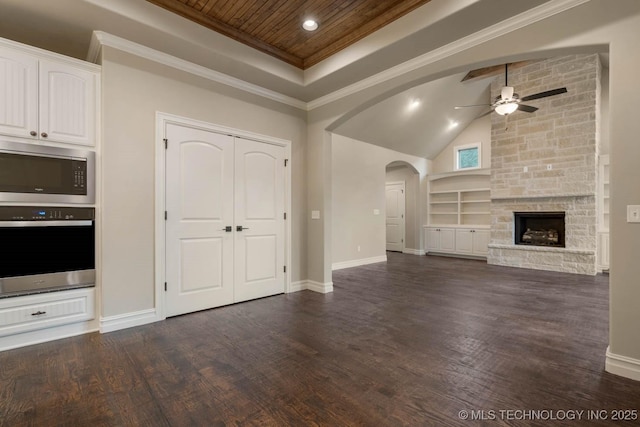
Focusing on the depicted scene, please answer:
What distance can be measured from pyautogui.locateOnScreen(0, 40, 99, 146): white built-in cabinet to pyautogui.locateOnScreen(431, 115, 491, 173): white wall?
8835 mm

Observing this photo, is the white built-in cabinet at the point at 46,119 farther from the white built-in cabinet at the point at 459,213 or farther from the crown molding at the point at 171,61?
the white built-in cabinet at the point at 459,213

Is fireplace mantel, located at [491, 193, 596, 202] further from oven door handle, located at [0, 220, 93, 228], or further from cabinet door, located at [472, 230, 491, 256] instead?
oven door handle, located at [0, 220, 93, 228]

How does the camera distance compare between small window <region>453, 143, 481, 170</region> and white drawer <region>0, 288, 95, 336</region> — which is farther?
small window <region>453, 143, 481, 170</region>

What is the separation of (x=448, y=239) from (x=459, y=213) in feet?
2.71

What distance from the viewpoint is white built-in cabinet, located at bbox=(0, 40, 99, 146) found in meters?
2.52

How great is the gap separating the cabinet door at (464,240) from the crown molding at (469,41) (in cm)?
589

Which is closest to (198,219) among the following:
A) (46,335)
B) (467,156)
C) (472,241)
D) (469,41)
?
(46,335)

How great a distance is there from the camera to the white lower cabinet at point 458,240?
782 centimetres

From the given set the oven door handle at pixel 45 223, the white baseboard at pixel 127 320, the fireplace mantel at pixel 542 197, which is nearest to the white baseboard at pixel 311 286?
the white baseboard at pixel 127 320

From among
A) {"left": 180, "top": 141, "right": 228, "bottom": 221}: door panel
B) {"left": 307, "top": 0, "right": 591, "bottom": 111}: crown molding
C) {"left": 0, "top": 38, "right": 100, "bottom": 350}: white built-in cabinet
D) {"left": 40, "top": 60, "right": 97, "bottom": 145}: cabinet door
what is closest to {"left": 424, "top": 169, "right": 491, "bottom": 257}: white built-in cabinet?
{"left": 307, "top": 0, "right": 591, "bottom": 111}: crown molding

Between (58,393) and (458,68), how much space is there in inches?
168

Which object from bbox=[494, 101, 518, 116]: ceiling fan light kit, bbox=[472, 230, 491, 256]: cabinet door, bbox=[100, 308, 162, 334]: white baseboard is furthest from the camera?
bbox=[472, 230, 491, 256]: cabinet door

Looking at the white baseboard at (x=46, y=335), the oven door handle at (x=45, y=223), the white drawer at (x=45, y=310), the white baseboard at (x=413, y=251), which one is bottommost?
the white baseboard at (x=413, y=251)

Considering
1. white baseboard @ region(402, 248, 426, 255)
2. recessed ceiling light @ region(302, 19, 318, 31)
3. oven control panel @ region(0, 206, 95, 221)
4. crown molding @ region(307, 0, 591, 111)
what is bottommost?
white baseboard @ region(402, 248, 426, 255)
